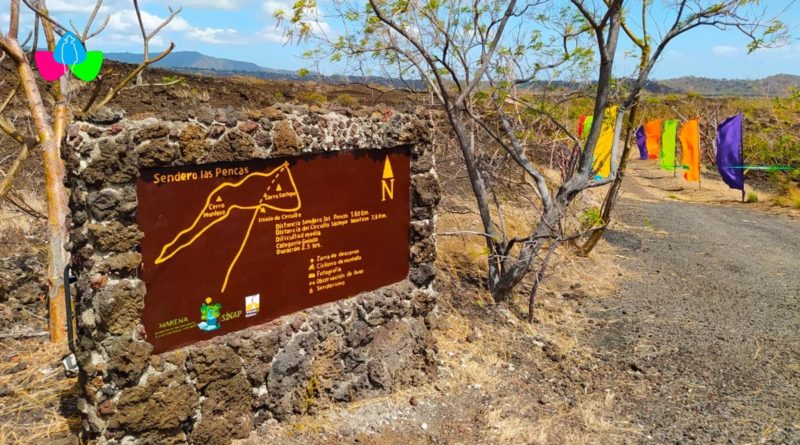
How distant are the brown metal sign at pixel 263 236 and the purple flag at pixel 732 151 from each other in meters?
13.1

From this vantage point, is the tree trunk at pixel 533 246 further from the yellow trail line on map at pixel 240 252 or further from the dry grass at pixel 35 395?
the dry grass at pixel 35 395

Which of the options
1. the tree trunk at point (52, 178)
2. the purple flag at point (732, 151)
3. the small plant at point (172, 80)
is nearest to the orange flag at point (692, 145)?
the purple flag at point (732, 151)

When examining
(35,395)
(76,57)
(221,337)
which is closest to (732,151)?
(221,337)

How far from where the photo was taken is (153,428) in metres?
3.35

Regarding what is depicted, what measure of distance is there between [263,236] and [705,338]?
4389mm

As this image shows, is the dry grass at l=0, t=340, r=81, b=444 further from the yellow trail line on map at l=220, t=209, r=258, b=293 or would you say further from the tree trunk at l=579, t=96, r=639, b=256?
the tree trunk at l=579, t=96, r=639, b=256

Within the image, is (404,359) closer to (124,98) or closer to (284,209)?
(284,209)

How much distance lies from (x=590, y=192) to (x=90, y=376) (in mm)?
12907

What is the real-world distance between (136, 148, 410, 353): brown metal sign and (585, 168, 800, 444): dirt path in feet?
7.28

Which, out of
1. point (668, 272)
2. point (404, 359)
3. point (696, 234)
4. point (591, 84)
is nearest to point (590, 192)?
point (696, 234)

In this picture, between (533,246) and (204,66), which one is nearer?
(533,246)

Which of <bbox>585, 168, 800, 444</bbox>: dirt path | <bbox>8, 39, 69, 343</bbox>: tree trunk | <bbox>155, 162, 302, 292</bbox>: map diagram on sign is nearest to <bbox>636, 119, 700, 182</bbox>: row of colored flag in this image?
<bbox>585, 168, 800, 444</bbox>: dirt path

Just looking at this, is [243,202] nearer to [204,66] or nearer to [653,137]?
[653,137]

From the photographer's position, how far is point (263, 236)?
3.71 metres
